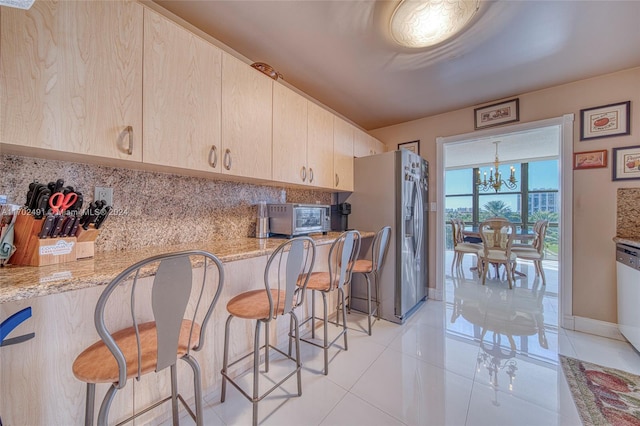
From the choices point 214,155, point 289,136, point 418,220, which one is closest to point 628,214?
point 418,220

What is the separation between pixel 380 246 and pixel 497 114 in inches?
81.1

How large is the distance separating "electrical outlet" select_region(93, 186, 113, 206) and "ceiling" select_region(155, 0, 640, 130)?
1177 millimetres

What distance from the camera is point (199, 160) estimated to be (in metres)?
1.34

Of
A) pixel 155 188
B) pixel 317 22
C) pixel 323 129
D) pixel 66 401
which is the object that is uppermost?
pixel 317 22

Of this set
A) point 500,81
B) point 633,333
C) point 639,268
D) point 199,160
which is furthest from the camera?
point 500,81

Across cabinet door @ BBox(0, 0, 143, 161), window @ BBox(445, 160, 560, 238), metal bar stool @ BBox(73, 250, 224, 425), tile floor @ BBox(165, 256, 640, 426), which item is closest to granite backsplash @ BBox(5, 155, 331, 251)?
cabinet door @ BBox(0, 0, 143, 161)

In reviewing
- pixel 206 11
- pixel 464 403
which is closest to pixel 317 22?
pixel 206 11

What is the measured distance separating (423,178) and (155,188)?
9.01ft

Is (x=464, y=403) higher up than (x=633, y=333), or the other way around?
(x=633, y=333)

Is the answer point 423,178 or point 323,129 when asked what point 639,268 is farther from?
point 323,129

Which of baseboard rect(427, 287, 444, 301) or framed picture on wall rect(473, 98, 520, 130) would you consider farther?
baseboard rect(427, 287, 444, 301)

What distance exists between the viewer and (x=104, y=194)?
124 cm

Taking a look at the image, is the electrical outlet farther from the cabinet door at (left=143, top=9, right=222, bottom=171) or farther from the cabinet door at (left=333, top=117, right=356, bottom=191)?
the cabinet door at (left=333, top=117, right=356, bottom=191)

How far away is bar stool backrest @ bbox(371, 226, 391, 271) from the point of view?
2188mm
